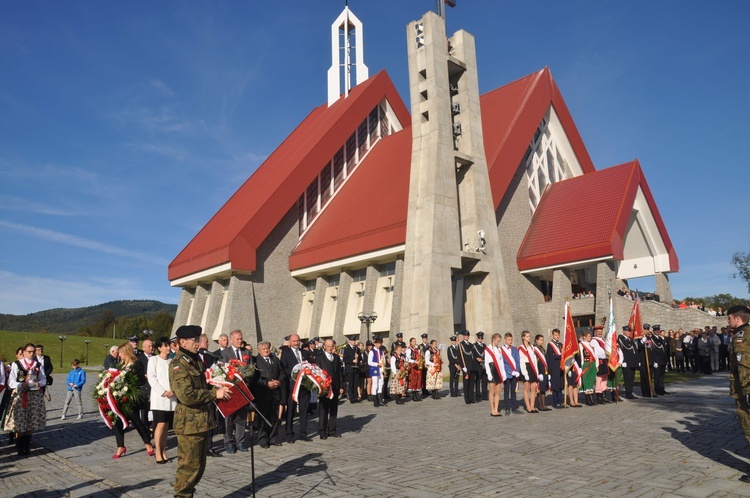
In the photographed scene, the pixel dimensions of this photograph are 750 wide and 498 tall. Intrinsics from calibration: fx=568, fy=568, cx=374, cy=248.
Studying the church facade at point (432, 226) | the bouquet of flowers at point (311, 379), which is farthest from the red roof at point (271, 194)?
the bouquet of flowers at point (311, 379)

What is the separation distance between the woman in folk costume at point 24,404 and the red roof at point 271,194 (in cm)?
2003

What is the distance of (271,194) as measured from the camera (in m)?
30.8

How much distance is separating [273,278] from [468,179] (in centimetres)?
1265

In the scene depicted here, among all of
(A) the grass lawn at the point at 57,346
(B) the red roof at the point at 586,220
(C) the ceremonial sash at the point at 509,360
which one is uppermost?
(B) the red roof at the point at 586,220

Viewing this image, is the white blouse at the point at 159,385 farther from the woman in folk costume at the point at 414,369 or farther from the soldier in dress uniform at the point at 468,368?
the woman in folk costume at the point at 414,369

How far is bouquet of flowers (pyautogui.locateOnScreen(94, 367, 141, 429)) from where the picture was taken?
28.2 ft

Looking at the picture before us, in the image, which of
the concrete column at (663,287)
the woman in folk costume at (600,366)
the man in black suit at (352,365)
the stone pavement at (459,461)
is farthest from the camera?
the concrete column at (663,287)

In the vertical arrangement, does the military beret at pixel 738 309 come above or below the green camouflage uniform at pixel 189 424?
above

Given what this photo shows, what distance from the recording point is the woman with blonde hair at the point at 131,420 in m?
8.61

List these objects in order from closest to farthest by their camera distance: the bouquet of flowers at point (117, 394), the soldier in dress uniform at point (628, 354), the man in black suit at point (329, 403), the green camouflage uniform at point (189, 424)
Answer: the green camouflage uniform at point (189, 424) < the bouquet of flowers at point (117, 394) < the man in black suit at point (329, 403) < the soldier in dress uniform at point (628, 354)

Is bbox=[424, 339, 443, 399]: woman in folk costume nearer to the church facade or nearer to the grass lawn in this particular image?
the church facade

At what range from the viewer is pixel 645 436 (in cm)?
855

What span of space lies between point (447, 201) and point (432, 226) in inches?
63.6

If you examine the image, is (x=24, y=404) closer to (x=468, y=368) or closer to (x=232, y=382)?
(x=232, y=382)
